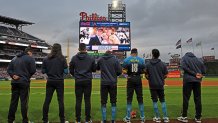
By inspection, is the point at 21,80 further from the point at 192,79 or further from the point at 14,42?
the point at 14,42

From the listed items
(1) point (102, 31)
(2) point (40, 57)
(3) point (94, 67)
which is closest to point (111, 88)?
(3) point (94, 67)

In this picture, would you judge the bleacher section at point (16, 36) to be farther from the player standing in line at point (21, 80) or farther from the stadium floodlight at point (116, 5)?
the player standing in line at point (21, 80)

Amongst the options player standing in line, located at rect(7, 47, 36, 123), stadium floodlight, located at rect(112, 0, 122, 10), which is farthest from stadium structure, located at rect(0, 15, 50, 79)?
player standing in line, located at rect(7, 47, 36, 123)

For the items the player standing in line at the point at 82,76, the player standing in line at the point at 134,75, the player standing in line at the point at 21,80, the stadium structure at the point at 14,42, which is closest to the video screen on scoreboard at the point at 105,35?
the stadium structure at the point at 14,42

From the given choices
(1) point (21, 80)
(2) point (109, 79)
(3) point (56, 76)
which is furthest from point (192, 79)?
(1) point (21, 80)

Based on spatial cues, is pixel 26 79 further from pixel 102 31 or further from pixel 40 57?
pixel 40 57

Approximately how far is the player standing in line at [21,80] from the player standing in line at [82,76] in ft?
4.12

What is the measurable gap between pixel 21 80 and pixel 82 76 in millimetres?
1716

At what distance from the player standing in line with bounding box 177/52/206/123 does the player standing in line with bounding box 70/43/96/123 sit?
2911 mm

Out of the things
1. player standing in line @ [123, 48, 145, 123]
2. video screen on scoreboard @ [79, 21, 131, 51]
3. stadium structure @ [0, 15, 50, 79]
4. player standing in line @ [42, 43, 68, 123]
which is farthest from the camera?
stadium structure @ [0, 15, 50, 79]

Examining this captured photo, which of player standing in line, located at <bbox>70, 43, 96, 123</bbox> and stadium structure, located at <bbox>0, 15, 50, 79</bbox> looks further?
stadium structure, located at <bbox>0, 15, 50, 79</bbox>

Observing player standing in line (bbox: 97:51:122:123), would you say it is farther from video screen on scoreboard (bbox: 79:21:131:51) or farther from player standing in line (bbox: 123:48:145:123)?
video screen on scoreboard (bbox: 79:21:131:51)

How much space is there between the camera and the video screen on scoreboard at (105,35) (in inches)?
2206

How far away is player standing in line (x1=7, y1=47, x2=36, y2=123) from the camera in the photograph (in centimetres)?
960
